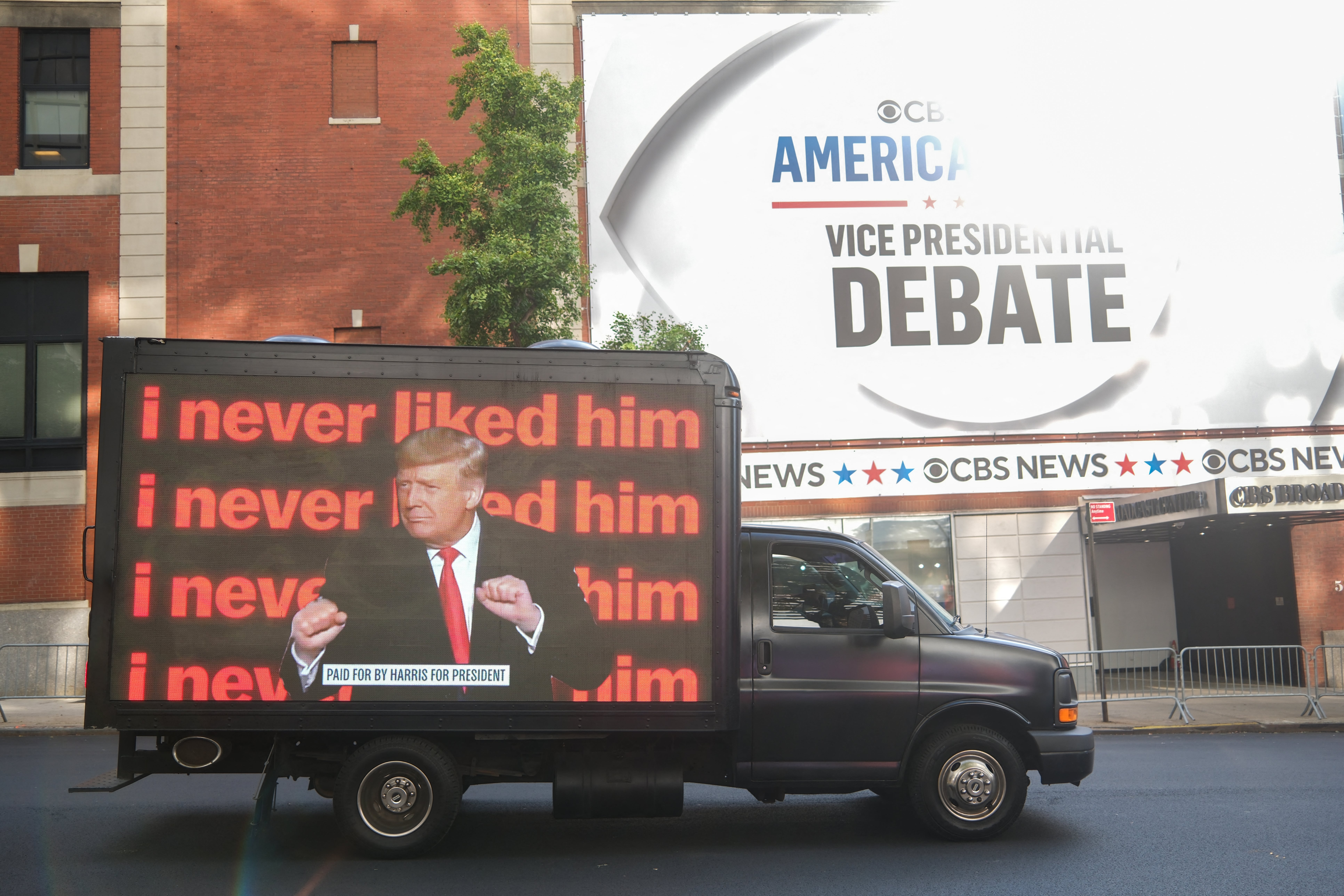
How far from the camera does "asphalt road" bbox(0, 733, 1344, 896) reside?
6508 millimetres

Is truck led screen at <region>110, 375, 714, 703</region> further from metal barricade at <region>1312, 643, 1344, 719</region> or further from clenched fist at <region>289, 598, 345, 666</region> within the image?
metal barricade at <region>1312, 643, 1344, 719</region>

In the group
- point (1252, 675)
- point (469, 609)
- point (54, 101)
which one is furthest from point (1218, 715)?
point (54, 101)

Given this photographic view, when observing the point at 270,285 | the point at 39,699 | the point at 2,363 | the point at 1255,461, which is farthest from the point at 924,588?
the point at 2,363

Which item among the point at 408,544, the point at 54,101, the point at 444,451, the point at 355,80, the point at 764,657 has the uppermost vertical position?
the point at 355,80

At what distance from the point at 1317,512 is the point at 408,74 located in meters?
17.4

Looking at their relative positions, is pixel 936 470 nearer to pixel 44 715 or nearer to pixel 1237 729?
pixel 1237 729

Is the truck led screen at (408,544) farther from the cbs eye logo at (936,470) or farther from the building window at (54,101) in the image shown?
the building window at (54,101)

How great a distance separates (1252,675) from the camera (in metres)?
16.4

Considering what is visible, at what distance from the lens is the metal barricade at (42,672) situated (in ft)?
A: 54.4

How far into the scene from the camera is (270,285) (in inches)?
766

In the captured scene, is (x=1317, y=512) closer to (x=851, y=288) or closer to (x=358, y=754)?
(x=851, y=288)

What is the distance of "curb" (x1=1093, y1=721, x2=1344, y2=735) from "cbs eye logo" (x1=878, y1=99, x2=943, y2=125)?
37.0 feet

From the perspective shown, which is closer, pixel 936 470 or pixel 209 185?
pixel 936 470

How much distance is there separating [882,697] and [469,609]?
2.92 meters
